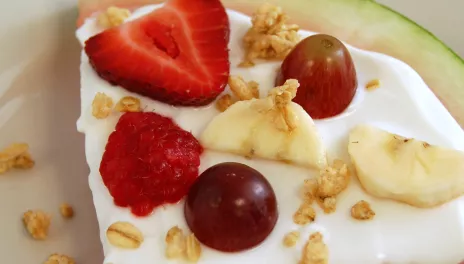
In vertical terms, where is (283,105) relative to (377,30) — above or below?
above

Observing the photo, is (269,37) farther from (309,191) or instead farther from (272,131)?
(309,191)

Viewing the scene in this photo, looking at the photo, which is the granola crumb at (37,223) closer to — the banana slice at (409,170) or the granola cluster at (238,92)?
the granola cluster at (238,92)

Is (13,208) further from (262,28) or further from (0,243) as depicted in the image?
(262,28)

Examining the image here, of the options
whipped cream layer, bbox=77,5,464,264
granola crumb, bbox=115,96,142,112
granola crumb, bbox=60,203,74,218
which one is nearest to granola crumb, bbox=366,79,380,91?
whipped cream layer, bbox=77,5,464,264

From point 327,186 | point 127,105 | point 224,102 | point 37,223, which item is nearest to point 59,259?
point 37,223

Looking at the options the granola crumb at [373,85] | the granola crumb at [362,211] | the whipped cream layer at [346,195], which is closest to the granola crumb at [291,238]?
the whipped cream layer at [346,195]

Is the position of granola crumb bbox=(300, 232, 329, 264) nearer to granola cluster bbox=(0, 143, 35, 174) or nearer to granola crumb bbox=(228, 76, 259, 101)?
granola crumb bbox=(228, 76, 259, 101)
